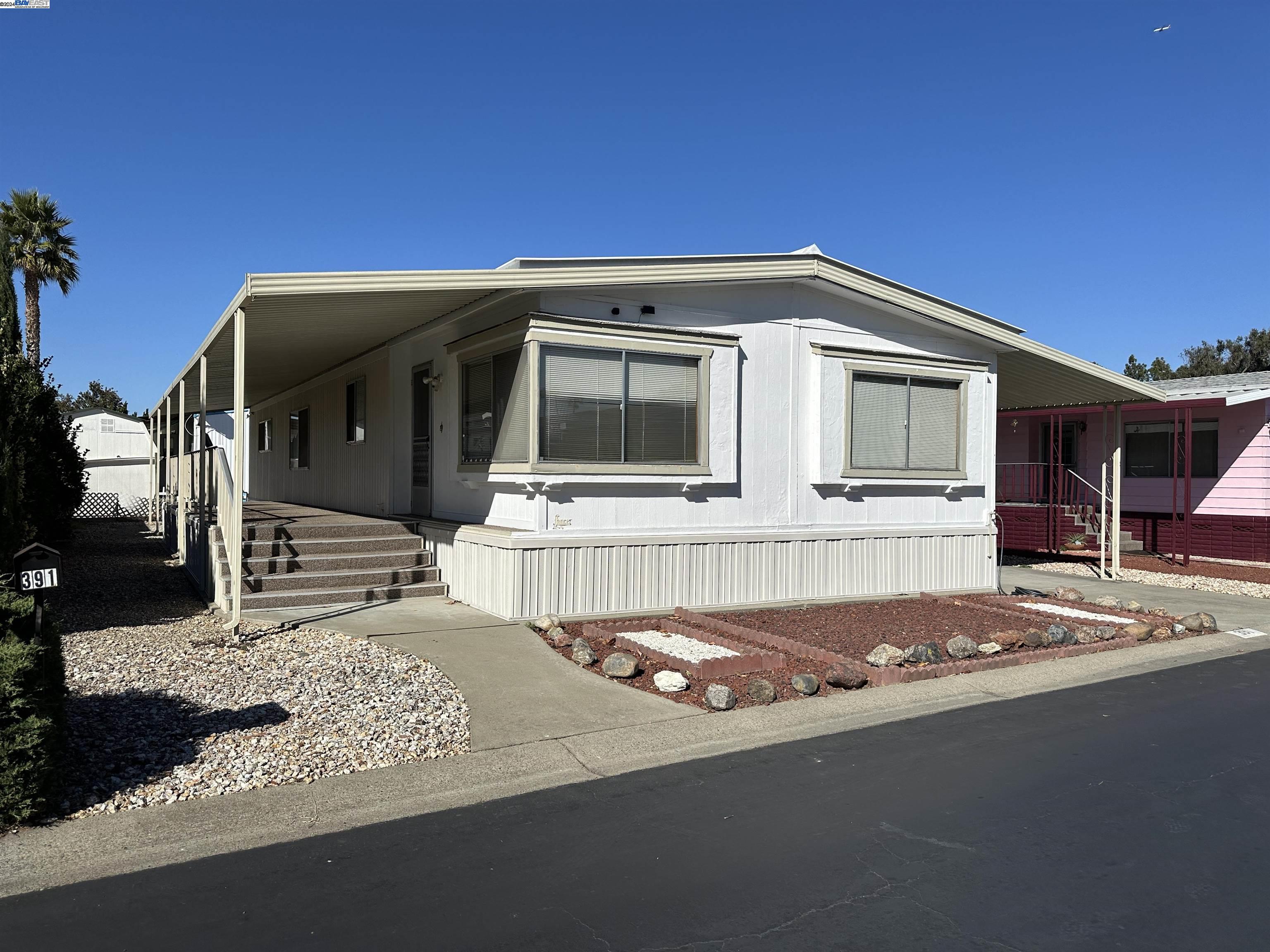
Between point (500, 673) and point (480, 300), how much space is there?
165 inches

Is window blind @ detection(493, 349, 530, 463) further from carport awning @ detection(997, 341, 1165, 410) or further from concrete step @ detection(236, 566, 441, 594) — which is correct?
carport awning @ detection(997, 341, 1165, 410)

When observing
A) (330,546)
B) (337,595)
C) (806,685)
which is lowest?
(806,685)

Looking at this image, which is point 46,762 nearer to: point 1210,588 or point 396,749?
point 396,749

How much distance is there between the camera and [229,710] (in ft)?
20.0

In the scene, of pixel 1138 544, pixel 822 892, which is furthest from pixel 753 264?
pixel 1138 544

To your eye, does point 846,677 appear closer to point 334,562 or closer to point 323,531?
point 334,562

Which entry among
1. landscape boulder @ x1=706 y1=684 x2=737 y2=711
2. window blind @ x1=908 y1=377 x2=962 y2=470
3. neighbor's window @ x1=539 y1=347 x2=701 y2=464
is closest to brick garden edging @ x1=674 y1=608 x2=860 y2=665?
landscape boulder @ x1=706 y1=684 x2=737 y2=711

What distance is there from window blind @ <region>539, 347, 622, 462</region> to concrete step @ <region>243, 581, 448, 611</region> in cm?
242

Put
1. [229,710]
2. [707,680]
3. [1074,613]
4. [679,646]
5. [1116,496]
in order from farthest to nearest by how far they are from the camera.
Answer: [1116,496] < [1074,613] < [679,646] < [707,680] < [229,710]

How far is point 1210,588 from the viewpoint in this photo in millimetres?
14727

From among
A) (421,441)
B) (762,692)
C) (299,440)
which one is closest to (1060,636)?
(762,692)

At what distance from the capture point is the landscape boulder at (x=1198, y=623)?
1073 centimetres

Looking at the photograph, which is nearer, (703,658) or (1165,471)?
(703,658)

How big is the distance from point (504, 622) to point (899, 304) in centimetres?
615
